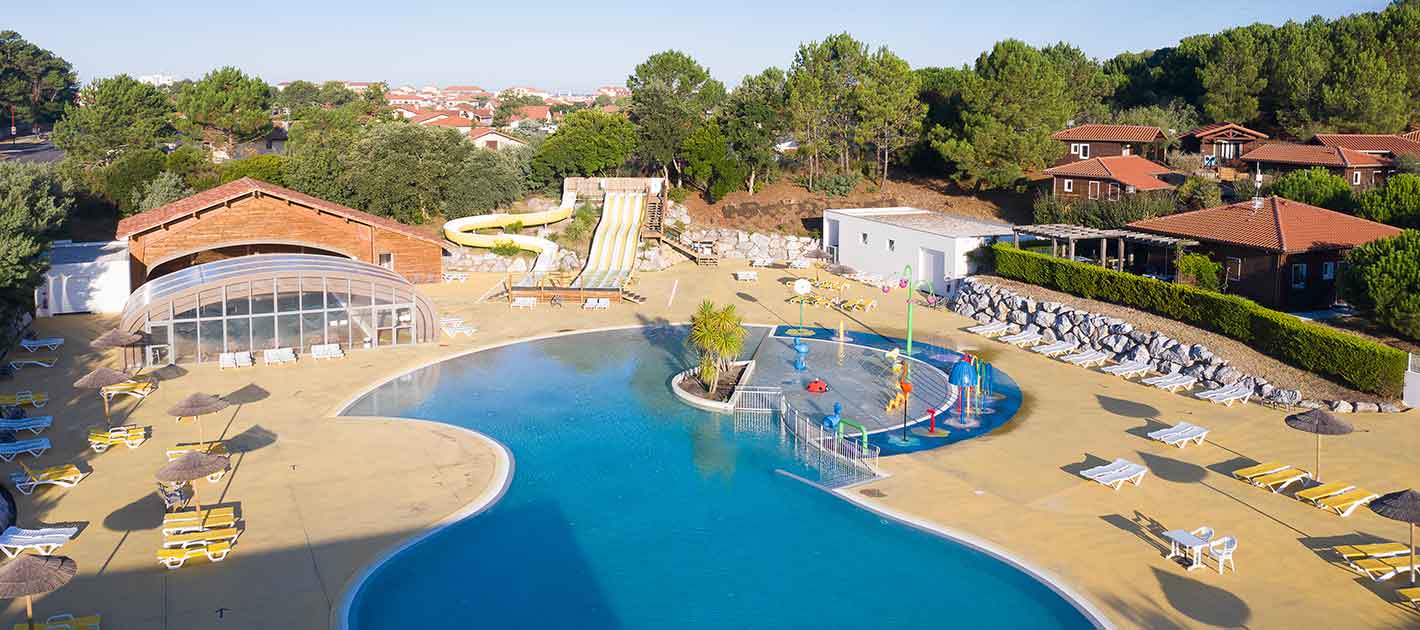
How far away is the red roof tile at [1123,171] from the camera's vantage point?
1721 inches

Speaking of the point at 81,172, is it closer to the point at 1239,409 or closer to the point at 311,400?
the point at 311,400

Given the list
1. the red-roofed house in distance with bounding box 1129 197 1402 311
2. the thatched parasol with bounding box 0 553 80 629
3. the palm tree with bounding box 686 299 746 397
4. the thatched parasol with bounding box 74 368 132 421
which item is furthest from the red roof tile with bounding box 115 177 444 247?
the red-roofed house in distance with bounding box 1129 197 1402 311

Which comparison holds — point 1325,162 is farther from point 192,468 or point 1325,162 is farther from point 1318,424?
point 192,468

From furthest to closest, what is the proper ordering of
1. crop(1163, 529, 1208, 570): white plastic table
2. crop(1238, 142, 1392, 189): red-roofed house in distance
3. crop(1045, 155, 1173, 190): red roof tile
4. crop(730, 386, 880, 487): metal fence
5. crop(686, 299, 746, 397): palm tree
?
crop(1045, 155, 1173, 190): red roof tile
crop(1238, 142, 1392, 189): red-roofed house in distance
crop(686, 299, 746, 397): palm tree
crop(730, 386, 880, 487): metal fence
crop(1163, 529, 1208, 570): white plastic table

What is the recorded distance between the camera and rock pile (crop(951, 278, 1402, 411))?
77.8 ft

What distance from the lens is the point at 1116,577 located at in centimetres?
1520

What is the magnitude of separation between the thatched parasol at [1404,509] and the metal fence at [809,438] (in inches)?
324

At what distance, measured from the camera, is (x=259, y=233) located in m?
37.2

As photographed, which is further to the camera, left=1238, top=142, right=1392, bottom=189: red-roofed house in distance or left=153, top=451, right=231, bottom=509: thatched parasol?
left=1238, top=142, right=1392, bottom=189: red-roofed house in distance

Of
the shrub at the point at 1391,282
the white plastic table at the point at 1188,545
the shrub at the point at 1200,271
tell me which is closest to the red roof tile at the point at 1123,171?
the shrub at the point at 1200,271

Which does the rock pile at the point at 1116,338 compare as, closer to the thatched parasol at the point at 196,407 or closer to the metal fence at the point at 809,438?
the metal fence at the point at 809,438

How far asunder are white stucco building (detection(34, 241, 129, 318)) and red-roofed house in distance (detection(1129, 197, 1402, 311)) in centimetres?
3533

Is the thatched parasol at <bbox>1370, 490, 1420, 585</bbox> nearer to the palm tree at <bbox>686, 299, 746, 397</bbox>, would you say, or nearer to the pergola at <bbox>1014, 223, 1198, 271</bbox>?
the palm tree at <bbox>686, 299, 746, 397</bbox>

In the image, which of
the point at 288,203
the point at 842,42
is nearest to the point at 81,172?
the point at 288,203
